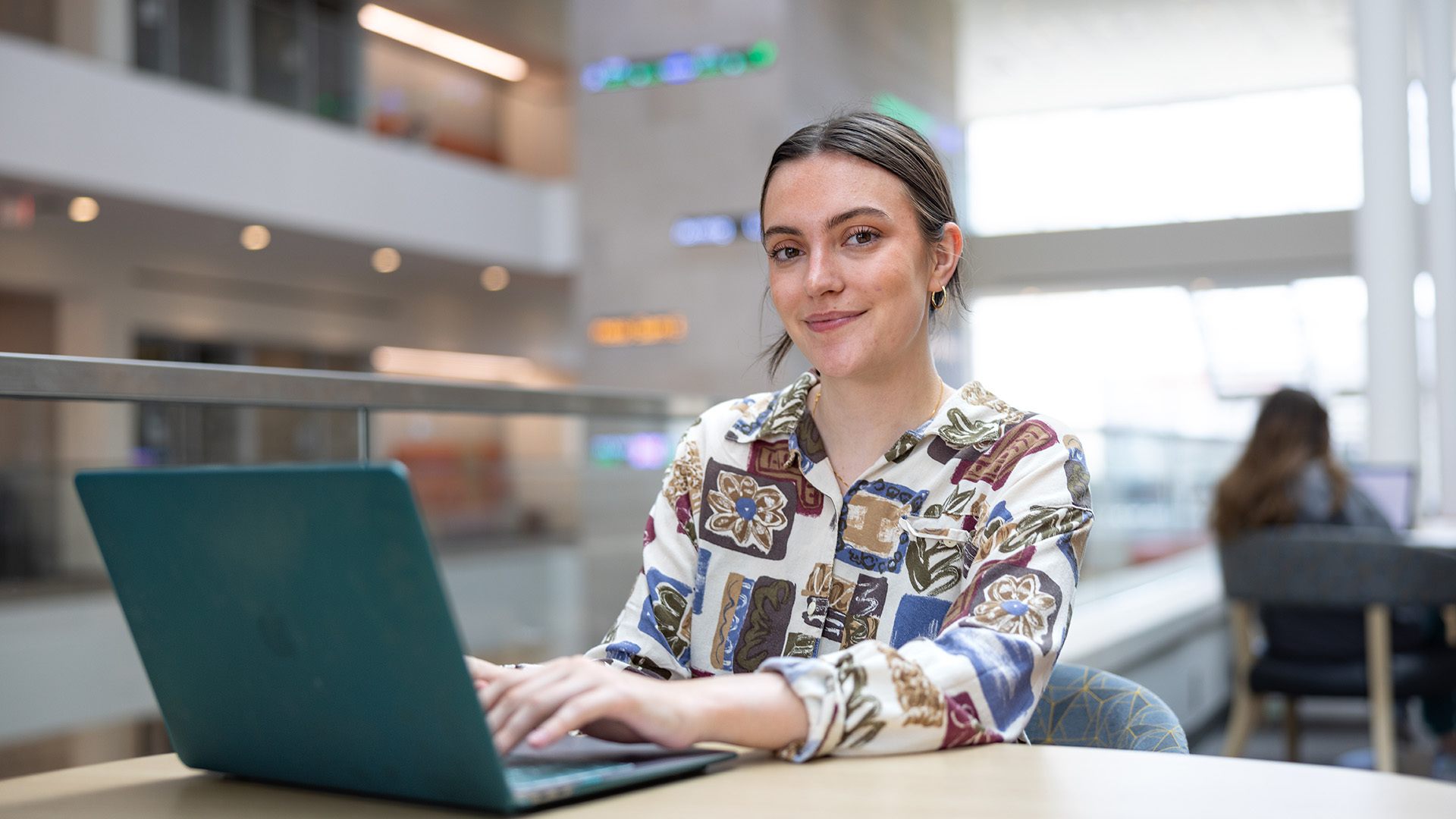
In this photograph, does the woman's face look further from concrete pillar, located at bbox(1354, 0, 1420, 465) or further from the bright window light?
the bright window light

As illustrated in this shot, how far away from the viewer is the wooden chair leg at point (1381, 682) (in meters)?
3.76

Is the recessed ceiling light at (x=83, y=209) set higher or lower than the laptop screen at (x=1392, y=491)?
higher

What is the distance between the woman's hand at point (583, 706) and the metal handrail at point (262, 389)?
3.34 ft

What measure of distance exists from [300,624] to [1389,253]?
6.24m

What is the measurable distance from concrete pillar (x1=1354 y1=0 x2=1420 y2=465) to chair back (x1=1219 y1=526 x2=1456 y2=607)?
2.29 meters

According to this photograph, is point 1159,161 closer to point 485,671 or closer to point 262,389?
point 262,389

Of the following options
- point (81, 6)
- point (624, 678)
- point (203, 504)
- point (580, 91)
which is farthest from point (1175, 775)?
point (580, 91)

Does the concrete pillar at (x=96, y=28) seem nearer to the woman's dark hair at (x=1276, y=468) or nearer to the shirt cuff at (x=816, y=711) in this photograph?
the woman's dark hair at (x=1276, y=468)

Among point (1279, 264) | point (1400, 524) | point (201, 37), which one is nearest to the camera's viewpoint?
point (1400, 524)

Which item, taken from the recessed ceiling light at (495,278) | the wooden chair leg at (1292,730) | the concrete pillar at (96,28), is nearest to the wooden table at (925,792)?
the wooden chair leg at (1292,730)

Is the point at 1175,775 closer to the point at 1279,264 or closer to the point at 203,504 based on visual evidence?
the point at 203,504

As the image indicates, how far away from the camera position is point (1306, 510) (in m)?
4.16

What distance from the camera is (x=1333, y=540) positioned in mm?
3711

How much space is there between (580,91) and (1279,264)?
7.10m
